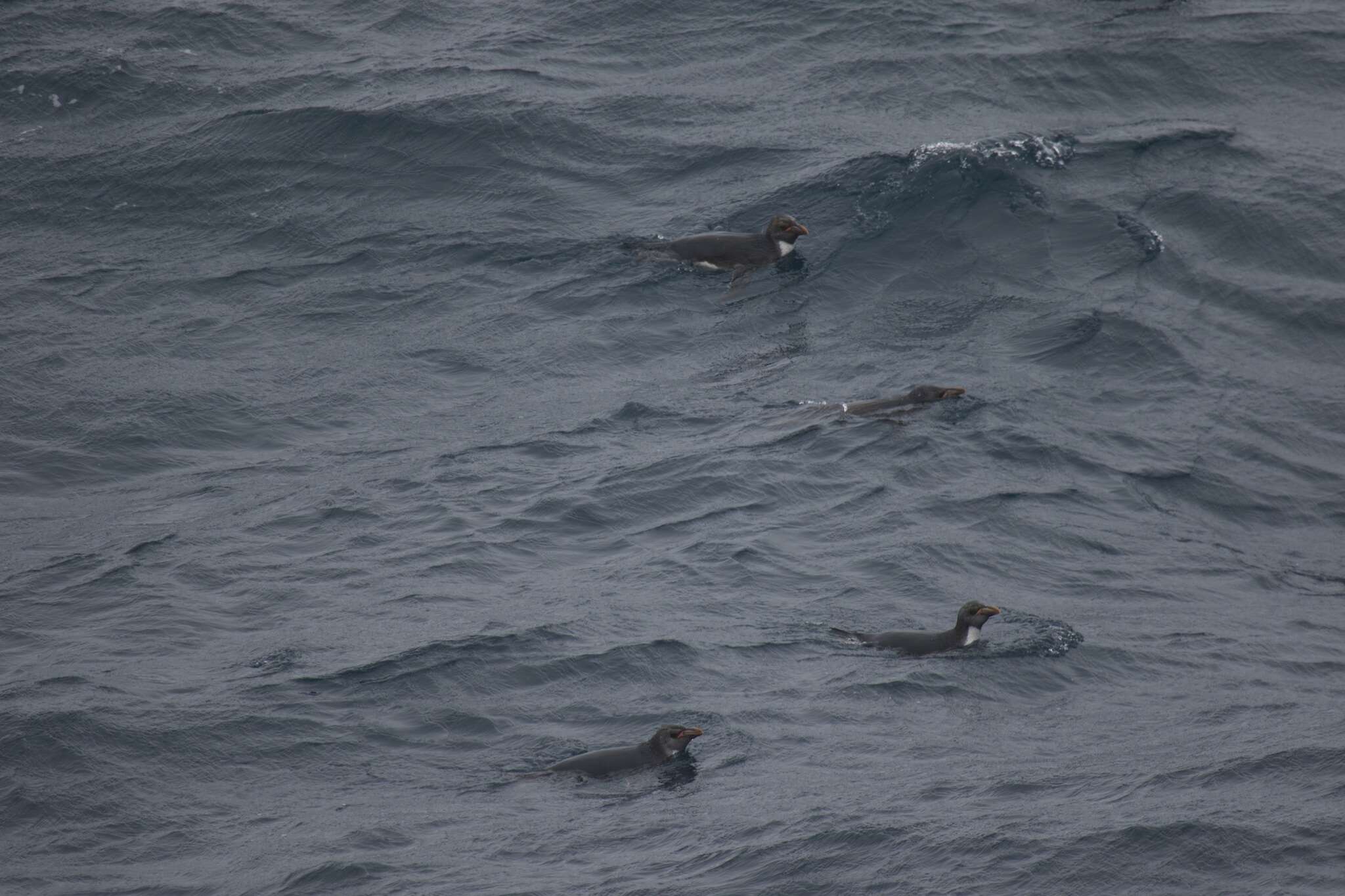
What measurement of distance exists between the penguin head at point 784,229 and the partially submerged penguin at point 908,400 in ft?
11.0

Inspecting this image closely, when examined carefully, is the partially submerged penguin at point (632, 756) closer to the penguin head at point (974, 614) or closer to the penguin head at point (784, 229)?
the penguin head at point (974, 614)

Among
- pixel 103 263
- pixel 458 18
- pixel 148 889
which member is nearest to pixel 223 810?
pixel 148 889

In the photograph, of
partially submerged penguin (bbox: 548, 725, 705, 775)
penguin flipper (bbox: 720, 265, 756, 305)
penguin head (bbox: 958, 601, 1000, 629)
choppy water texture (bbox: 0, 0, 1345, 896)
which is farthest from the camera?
penguin flipper (bbox: 720, 265, 756, 305)

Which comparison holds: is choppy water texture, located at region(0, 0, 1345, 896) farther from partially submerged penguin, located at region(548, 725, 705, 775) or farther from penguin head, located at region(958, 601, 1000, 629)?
penguin head, located at region(958, 601, 1000, 629)

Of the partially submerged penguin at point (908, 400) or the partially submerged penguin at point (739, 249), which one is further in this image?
the partially submerged penguin at point (739, 249)

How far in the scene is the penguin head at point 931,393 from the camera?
51.8ft

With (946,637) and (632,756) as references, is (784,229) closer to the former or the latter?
(946,637)

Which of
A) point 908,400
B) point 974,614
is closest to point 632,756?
point 974,614

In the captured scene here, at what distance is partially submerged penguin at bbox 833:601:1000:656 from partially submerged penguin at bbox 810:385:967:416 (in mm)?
3947

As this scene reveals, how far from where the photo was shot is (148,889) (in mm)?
9086

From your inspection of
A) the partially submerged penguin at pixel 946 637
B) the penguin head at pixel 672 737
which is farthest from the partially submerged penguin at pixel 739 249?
the penguin head at pixel 672 737

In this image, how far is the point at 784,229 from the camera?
60.4 feet

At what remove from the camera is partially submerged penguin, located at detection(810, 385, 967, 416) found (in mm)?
15766

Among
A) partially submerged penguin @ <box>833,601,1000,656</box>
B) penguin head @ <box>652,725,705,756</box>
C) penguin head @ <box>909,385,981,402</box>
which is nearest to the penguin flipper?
penguin head @ <box>909,385,981,402</box>
